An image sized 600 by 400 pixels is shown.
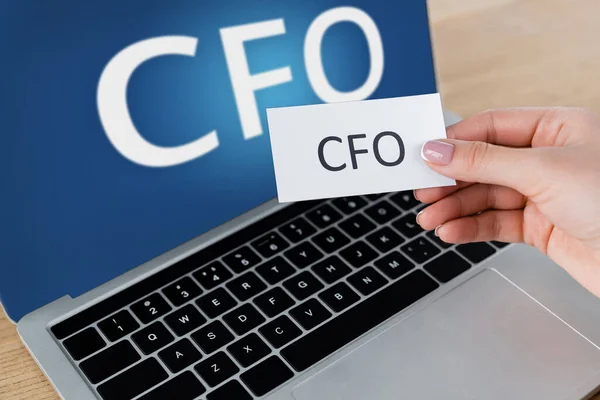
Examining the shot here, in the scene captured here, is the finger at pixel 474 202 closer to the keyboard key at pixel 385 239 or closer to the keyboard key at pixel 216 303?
the keyboard key at pixel 385 239

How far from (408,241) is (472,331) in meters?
0.12

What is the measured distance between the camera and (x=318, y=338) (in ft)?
2.00

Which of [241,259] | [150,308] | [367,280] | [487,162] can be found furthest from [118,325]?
[487,162]

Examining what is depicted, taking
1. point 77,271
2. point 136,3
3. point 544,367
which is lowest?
point 544,367

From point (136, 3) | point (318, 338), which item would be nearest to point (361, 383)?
A: point (318, 338)

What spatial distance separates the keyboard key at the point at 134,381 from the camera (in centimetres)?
57

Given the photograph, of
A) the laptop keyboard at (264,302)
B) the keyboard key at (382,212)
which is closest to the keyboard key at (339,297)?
the laptop keyboard at (264,302)

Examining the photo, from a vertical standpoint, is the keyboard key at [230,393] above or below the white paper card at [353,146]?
below

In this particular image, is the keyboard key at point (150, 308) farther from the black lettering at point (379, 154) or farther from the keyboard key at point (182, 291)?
the black lettering at point (379, 154)

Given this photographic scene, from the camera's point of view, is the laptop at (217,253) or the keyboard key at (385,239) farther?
the keyboard key at (385,239)

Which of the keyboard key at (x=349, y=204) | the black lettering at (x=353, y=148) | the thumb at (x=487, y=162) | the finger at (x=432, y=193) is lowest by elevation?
the keyboard key at (x=349, y=204)

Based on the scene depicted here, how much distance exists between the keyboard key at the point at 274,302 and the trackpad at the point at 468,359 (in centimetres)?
8

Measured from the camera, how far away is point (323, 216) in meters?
0.73

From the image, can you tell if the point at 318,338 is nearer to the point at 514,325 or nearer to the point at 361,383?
the point at 361,383
